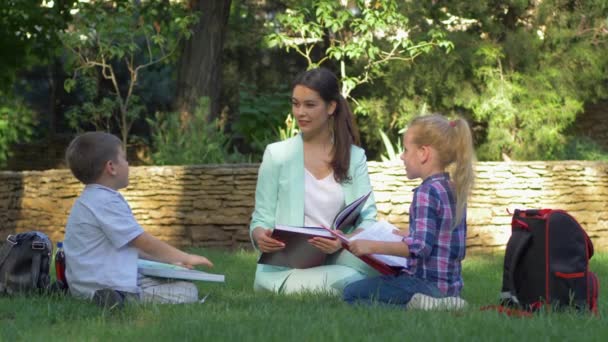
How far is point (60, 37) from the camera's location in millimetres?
13164

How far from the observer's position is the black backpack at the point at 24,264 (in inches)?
225

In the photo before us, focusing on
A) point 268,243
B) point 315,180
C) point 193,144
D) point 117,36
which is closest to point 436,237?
point 268,243

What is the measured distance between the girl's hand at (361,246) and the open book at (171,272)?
2.29ft

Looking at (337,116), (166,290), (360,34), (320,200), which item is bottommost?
(166,290)

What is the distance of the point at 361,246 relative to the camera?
502 cm

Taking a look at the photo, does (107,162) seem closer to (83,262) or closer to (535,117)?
(83,262)

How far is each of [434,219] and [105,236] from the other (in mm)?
1736

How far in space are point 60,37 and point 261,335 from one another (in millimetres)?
9831

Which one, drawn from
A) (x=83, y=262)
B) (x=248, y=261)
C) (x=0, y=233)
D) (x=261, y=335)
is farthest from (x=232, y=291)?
(x=0, y=233)

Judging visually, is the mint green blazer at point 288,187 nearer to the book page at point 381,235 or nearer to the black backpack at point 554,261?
the book page at point 381,235

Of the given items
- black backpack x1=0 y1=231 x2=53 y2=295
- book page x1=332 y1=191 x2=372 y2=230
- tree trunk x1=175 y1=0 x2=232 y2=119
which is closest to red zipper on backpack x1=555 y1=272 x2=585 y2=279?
book page x1=332 y1=191 x2=372 y2=230

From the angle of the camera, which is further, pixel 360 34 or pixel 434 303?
pixel 360 34

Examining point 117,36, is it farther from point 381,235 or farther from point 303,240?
point 381,235

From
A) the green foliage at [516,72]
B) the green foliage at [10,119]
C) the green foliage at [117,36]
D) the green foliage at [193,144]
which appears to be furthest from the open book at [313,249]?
the green foliage at [516,72]
